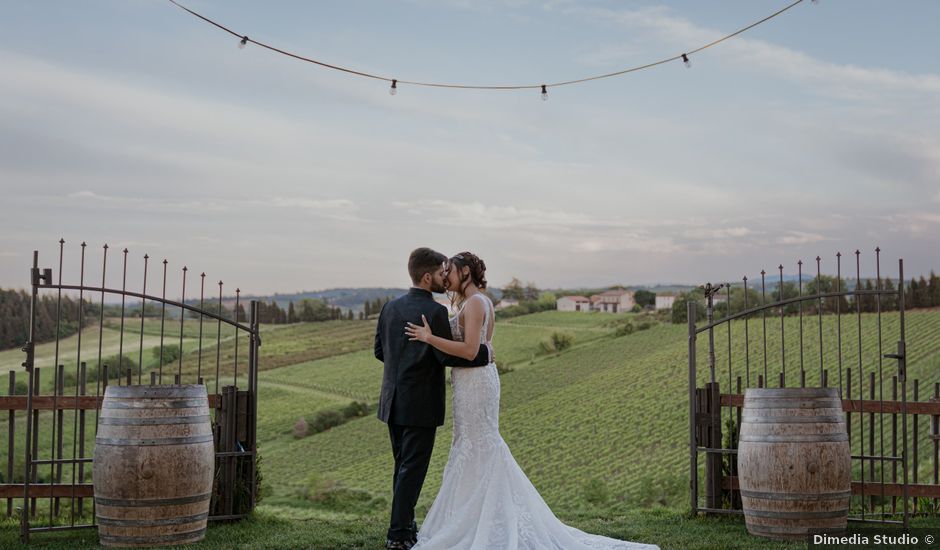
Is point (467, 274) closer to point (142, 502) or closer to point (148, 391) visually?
point (148, 391)

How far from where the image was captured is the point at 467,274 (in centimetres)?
511

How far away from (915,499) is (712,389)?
202cm

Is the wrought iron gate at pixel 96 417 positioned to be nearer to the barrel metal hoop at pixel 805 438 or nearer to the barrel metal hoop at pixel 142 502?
the barrel metal hoop at pixel 142 502

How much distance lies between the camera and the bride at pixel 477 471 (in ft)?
16.3

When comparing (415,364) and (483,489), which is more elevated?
(415,364)

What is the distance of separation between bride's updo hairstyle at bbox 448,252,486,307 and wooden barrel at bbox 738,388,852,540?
207 centimetres

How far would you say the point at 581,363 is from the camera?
35438 mm

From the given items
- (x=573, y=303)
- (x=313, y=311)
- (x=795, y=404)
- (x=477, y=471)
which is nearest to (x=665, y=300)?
(x=573, y=303)

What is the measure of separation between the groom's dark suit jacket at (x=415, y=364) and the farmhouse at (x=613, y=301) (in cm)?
4236

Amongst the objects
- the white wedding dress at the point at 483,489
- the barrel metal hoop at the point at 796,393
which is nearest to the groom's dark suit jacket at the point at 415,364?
the white wedding dress at the point at 483,489

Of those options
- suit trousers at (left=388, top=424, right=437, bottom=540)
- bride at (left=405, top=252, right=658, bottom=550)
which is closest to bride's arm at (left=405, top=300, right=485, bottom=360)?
bride at (left=405, top=252, right=658, bottom=550)

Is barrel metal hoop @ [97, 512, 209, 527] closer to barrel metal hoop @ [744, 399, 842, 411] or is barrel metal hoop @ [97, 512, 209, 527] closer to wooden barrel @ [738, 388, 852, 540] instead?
wooden barrel @ [738, 388, 852, 540]

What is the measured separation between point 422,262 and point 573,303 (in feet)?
144

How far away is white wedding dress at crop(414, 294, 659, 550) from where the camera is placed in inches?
196
